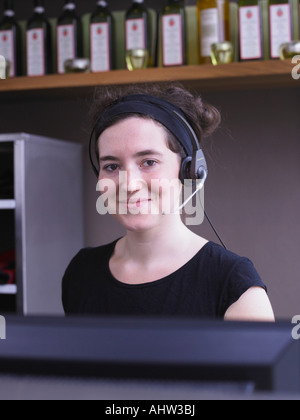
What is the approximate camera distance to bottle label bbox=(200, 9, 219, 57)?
5.13 feet

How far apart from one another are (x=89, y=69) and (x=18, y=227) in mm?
536

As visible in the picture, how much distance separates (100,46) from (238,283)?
111 centimetres

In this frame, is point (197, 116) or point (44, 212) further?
point (44, 212)

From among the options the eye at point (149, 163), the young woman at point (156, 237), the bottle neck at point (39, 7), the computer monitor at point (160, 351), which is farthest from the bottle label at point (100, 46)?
the computer monitor at point (160, 351)

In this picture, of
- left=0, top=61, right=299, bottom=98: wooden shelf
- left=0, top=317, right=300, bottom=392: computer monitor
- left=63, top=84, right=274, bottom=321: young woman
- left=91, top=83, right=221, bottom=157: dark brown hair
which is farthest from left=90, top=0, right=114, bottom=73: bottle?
left=0, top=317, right=300, bottom=392: computer monitor

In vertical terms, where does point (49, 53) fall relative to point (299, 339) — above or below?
above

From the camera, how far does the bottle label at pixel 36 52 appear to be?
1.74 meters

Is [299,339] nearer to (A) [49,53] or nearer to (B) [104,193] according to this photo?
(B) [104,193]

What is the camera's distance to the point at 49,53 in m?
1.81

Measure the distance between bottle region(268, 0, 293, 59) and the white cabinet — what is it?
0.74 metres

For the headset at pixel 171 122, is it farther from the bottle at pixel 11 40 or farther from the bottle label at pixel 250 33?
the bottle at pixel 11 40

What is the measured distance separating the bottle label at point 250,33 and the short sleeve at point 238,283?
915mm

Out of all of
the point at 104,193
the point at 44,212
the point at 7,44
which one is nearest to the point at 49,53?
the point at 7,44

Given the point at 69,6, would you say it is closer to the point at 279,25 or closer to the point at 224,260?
the point at 279,25
